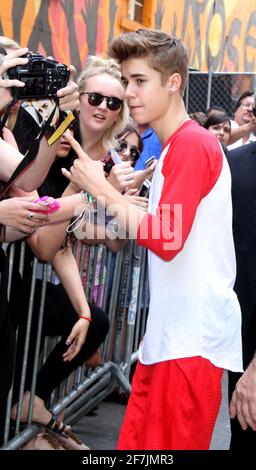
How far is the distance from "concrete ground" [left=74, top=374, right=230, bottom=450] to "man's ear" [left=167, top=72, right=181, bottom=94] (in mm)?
2514

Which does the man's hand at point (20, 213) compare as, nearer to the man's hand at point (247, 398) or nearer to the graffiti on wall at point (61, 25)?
the man's hand at point (247, 398)

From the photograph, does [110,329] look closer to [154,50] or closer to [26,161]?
[26,161]

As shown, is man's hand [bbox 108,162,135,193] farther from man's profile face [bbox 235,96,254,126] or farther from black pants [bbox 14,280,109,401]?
man's profile face [bbox 235,96,254,126]

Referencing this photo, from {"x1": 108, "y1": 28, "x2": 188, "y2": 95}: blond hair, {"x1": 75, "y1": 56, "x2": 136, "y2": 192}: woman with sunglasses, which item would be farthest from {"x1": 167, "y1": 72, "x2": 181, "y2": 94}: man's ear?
{"x1": 75, "y1": 56, "x2": 136, "y2": 192}: woman with sunglasses

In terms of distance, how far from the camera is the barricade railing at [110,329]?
3865mm

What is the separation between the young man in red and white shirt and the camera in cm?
263

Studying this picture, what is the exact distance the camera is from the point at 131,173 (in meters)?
3.05

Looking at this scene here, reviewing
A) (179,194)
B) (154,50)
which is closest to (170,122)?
(154,50)

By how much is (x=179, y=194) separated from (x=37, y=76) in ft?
2.91

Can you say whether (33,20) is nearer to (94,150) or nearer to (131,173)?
(94,150)

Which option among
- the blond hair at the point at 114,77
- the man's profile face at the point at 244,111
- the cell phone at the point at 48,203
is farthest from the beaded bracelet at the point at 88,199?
the man's profile face at the point at 244,111

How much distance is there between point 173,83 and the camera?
2863 millimetres

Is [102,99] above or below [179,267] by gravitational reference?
above

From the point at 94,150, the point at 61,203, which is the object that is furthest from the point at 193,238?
the point at 94,150
